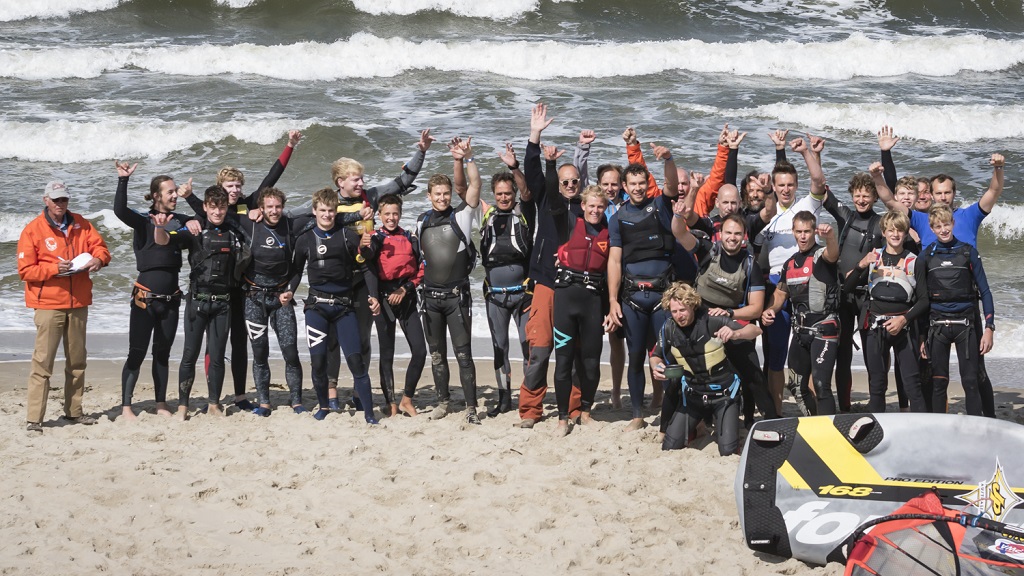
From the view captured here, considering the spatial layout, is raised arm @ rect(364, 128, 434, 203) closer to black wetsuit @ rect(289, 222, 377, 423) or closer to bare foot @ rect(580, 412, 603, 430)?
black wetsuit @ rect(289, 222, 377, 423)

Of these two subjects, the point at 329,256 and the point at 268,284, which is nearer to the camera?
the point at 329,256

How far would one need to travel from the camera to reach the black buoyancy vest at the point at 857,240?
679cm

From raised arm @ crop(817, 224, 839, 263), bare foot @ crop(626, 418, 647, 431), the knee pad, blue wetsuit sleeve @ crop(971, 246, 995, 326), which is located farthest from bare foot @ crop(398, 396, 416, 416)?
blue wetsuit sleeve @ crop(971, 246, 995, 326)

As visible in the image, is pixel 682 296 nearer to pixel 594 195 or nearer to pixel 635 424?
pixel 594 195

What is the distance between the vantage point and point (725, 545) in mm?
5367

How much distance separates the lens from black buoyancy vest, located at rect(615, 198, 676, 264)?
6727mm

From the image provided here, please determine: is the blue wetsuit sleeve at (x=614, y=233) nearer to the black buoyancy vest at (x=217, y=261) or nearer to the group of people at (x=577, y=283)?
the group of people at (x=577, y=283)

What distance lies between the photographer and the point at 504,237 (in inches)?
280

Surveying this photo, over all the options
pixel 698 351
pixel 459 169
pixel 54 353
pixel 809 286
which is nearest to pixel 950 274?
pixel 809 286

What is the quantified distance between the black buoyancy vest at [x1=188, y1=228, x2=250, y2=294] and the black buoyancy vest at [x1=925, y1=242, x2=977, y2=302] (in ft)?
15.0

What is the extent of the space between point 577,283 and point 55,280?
3545 millimetres

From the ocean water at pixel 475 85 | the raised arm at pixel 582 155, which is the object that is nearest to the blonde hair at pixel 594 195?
the raised arm at pixel 582 155

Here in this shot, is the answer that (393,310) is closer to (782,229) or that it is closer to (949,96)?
(782,229)

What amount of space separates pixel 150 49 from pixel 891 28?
1684 centimetres
